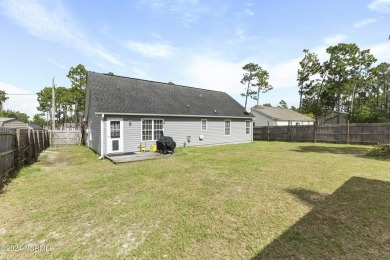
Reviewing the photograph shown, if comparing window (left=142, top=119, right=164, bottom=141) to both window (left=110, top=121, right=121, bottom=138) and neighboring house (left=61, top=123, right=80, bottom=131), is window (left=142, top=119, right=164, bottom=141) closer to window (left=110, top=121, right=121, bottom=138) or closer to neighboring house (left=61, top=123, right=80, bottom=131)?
window (left=110, top=121, right=121, bottom=138)

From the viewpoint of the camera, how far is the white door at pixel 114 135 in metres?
11.1

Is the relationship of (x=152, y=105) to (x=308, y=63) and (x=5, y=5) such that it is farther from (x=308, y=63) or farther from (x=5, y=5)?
(x=308, y=63)

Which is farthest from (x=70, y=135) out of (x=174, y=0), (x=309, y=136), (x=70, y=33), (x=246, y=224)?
(x=309, y=136)

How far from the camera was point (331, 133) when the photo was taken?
18.1 meters

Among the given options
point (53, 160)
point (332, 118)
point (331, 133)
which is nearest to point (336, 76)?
point (332, 118)

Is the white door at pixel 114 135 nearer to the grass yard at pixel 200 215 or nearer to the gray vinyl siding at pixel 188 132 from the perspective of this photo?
the gray vinyl siding at pixel 188 132

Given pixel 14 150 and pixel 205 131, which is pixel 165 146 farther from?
pixel 14 150

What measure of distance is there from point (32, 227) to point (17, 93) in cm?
4036

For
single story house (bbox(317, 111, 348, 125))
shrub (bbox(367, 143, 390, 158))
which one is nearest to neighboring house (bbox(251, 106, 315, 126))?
single story house (bbox(317, 111, 348, 125))

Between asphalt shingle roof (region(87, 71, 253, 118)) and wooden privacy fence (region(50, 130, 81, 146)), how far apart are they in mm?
6654

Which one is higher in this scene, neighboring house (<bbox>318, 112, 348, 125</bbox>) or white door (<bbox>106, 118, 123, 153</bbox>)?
neighboring house (<bbox>318, 112, 348, 125</bbox>)

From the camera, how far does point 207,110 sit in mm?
16547

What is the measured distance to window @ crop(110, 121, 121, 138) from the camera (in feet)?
36.8

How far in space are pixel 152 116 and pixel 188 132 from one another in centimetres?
329
